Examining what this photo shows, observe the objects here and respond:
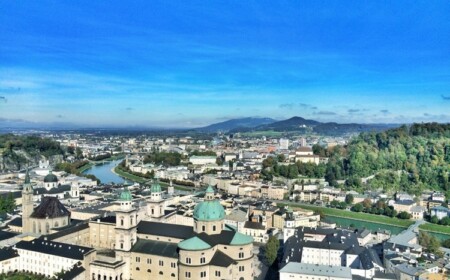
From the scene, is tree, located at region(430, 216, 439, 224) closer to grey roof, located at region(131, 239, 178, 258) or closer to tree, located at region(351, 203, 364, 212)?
tree, located at region(351, 203, 364, 212)

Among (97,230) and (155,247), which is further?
(97,230)

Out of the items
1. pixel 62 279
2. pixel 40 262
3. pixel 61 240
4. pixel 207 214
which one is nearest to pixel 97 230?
pixel 61 240

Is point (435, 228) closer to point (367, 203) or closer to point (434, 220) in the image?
point (434, 220)

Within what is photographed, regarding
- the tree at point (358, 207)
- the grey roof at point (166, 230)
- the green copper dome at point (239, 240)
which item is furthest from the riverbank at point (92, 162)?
the green copper dome at point (239, 240)

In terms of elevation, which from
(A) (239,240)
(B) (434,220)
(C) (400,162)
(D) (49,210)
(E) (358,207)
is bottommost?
(B) (434,220)

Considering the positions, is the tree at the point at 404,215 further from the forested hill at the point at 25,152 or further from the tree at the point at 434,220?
the forested hill at the point at 25,152

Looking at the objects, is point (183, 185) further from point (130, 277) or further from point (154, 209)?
point (130, 277)

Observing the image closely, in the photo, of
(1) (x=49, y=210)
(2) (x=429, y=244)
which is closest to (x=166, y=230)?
(1) (x=49, y=210)
